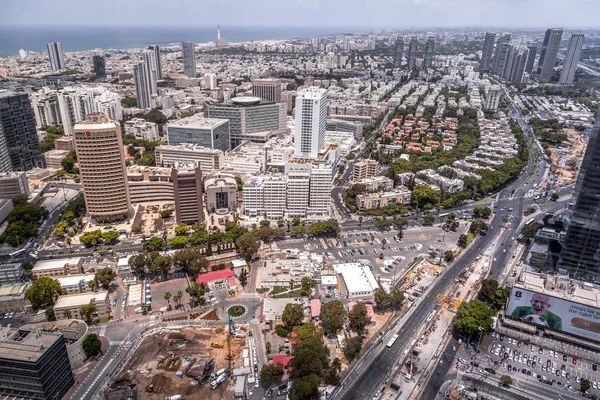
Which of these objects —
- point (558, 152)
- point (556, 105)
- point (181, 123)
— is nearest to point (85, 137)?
point (181, 123)

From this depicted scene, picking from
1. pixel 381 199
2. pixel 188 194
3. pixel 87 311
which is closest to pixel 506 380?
pixel 381 199

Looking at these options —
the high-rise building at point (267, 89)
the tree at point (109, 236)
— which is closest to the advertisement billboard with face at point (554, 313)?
the tree at point (109, 236)

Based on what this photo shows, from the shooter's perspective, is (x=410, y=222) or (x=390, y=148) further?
(x=390, y=148)

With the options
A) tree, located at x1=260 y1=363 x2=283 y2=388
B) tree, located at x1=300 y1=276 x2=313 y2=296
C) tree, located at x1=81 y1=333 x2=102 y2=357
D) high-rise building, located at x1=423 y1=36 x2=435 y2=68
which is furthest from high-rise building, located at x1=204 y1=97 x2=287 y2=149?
high-rise building, located at x1=423 y1=36 x2=435 y2=68

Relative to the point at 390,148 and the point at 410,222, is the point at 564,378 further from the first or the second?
the point at 390,148

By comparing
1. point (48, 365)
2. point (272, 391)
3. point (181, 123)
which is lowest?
point (272, 391)
